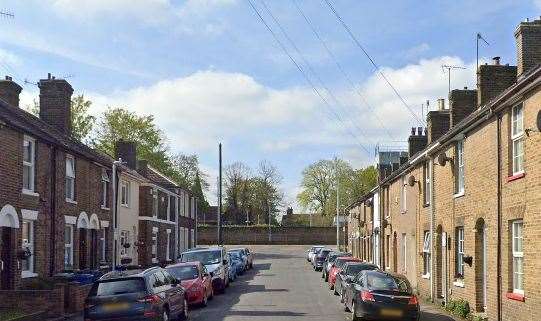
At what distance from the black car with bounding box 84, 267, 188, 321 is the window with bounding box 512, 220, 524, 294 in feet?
27.2

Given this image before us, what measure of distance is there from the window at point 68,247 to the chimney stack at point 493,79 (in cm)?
1572

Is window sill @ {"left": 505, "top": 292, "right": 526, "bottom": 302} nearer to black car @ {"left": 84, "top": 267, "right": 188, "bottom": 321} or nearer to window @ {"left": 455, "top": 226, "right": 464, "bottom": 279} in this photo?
window @ {"left": 455, "top": 226, "right": 464, "bottom": 279}

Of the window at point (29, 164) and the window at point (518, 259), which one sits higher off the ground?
the window at point (29, 164)

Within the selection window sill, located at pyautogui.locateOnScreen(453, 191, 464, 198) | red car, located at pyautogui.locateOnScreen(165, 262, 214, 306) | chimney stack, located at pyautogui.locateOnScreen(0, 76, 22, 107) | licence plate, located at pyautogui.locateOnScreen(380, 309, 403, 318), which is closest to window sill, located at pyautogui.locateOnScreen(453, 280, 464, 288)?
window sill, located at pyautogui.locateOnScreen(453, 191, 464, 198)

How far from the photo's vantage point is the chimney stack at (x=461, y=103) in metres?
23.8

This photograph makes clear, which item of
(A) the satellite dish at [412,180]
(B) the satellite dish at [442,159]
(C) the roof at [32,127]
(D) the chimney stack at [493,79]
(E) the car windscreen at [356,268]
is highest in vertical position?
(D) the chimney stack at [493,79]

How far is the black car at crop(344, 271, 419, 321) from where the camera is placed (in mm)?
18969

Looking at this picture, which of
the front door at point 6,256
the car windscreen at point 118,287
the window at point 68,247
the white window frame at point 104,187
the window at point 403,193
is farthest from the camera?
the white window frame at point 104,187

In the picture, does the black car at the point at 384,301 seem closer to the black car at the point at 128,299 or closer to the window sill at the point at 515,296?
the window sill at the point at 515,296

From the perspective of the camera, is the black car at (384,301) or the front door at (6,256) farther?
the front door at (6,256)

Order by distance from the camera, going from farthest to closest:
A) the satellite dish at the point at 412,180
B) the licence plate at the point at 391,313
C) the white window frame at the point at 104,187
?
the white window frame at the point at 104,187, the satellite dish at the point at 412,180, the licence plate at the point at 391,313

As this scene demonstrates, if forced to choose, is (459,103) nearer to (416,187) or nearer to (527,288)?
(416,187)

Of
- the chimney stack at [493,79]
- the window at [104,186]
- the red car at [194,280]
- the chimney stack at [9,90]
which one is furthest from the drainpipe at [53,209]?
the chimney stack at [493,79]

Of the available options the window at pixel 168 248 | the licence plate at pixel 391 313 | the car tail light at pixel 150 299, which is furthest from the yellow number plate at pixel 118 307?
the window at pixel 168 248
